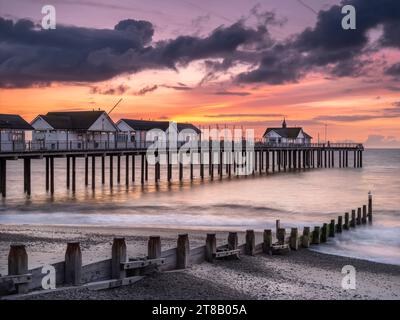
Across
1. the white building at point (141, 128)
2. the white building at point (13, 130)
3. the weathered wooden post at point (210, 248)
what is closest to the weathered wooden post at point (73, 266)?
the weathered wooden post at point (210, 248)

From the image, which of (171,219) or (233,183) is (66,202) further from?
(233,183)

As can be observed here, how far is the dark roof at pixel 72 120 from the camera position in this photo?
48031mm

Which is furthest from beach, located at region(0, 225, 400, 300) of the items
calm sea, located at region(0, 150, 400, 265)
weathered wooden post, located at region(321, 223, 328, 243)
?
calm sea, located at region(0, 150, 400, 265)

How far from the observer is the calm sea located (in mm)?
23766

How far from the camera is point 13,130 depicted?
130 ft

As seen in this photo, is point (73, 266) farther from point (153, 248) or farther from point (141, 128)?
point (141, 128)

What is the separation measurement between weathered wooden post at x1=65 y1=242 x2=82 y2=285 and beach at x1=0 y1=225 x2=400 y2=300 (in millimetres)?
369

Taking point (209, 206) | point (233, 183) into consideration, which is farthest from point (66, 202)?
point (233, 183)

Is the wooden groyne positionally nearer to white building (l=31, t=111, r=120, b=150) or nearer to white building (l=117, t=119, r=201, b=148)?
white building (l=31, t=111, r=120, b=150)

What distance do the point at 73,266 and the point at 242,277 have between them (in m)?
4.49

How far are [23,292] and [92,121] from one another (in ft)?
137

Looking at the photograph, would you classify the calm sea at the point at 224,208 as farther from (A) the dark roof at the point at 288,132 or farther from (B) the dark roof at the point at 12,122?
(A) the dark roof at the point at 288,132

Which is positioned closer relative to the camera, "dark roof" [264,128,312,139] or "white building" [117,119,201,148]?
"white building" [117,119,201,148]
